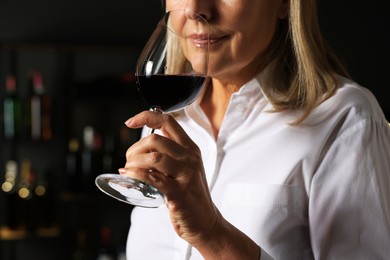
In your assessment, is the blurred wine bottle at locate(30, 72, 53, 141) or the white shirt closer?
the white shirt

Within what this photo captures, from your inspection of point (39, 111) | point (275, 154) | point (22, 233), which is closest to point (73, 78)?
point (39, 111)

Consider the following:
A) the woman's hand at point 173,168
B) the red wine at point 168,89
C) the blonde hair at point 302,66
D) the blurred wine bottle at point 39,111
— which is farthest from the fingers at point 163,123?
the blurred wine bottle at point 39,111

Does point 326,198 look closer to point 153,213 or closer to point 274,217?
point 274,217

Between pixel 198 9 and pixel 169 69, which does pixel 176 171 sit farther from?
pixel 198 9

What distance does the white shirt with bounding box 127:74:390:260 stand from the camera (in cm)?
140

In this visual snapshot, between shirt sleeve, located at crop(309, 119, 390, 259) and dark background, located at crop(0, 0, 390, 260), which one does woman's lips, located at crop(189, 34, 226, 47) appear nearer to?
shirt sleeve, located at crop(309, 119, 390, 259)

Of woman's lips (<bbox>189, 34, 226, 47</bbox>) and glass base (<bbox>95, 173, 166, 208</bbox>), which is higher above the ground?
woman's lips (<bbox>189, 34, 226, 47</bbox>)

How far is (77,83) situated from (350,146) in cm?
376

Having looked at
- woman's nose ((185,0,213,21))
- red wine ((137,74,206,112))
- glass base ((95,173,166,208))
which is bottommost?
glass base ((95,173,166,208))

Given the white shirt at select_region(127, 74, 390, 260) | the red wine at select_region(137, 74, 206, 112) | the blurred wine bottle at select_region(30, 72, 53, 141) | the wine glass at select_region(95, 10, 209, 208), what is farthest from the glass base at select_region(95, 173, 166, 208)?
the blurred wine bottle at select_region(30, 72, 53, 141)

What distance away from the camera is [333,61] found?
1604 mm

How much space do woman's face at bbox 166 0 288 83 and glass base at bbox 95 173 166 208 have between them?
0.36 m

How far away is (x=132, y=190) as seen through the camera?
4.05 feet

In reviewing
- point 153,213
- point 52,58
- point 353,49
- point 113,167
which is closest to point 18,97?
point 52,58
